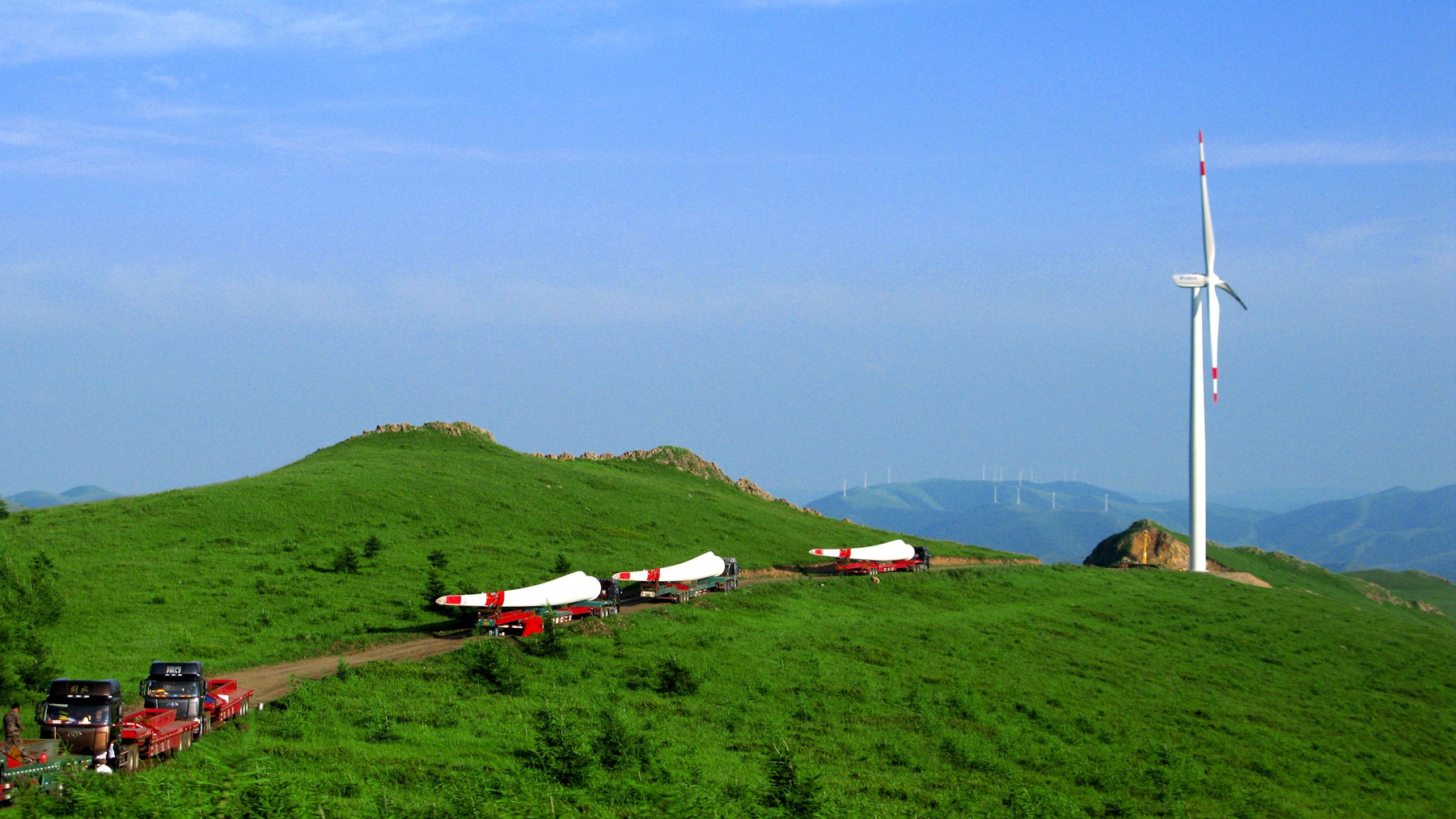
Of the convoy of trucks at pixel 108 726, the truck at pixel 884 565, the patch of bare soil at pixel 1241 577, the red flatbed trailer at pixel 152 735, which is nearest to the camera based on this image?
the convoy of trucks at pixel 108 726

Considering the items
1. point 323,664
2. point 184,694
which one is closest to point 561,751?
point 184,694

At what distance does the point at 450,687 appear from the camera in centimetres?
4119

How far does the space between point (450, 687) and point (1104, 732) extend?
1168 inches

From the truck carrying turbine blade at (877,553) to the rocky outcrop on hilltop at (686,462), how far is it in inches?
1479

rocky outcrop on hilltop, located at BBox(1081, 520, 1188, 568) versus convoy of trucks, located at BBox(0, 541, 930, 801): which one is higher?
rocky outcrop on hilltop, located at BBox(1081, 520, 1188, 568)

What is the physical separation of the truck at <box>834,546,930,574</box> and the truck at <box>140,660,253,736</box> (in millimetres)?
54579

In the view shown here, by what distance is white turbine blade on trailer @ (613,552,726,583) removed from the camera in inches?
2477

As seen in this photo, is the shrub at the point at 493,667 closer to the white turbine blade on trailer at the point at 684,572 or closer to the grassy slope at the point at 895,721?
the grassy slope at the point at 895,721

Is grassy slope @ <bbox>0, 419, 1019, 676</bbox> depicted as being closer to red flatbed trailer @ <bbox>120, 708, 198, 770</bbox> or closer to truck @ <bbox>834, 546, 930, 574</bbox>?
truck @ <bbox>834, 546, 930, 574</bbox>

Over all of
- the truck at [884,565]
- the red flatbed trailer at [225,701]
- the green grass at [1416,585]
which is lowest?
the green grass at [1416,585]

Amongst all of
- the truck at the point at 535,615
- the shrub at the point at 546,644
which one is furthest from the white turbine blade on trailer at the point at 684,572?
the shrub at the point at 546,644

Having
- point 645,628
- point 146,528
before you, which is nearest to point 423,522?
point 146,528

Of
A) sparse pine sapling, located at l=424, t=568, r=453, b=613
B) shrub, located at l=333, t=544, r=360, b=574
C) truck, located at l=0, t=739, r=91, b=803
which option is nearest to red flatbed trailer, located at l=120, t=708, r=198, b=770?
truck, located at l=0, t=739, r=91, b=803

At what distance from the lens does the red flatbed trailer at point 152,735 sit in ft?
94.2
